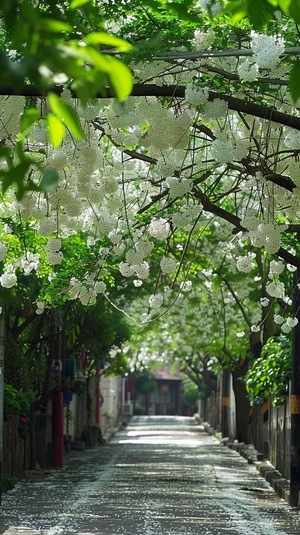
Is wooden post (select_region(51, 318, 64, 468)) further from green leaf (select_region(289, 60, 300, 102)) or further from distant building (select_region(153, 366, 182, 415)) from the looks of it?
distant building (select_region(153, 366, 182, 415))

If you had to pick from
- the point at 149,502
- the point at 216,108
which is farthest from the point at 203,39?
the point at 149,502

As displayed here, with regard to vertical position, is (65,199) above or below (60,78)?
above

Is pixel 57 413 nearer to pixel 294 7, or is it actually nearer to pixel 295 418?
pixel 295 418

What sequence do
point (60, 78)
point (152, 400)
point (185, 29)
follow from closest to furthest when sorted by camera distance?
1. point (60, 78)
2. point (185, 29)
3. point (152, 400)

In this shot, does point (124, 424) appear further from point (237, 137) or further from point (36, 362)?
point (237, 137)

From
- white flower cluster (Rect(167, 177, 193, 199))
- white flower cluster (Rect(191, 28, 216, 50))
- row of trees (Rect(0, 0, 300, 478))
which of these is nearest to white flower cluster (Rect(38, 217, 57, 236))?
row of trees (Rect(0, 0, 300, 478))

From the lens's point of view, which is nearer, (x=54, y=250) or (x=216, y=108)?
(x=216, y=108)

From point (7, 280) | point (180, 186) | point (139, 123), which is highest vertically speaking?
point (139, 123)

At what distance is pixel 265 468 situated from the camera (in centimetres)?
2412

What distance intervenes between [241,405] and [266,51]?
2908cm

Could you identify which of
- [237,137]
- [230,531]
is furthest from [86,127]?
[230,531]

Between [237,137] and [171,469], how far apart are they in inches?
641

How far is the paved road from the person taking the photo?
13195mm

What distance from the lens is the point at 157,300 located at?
12.9 m
